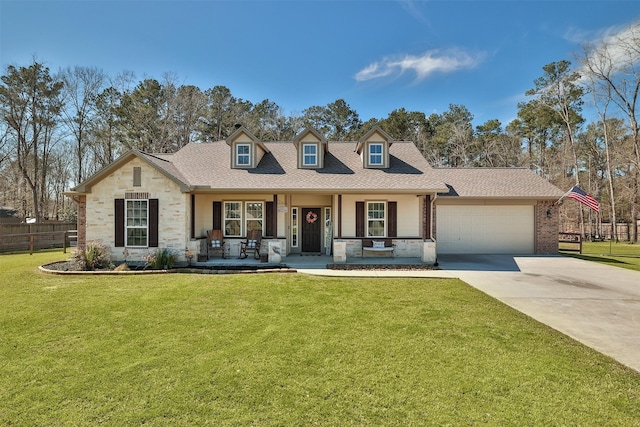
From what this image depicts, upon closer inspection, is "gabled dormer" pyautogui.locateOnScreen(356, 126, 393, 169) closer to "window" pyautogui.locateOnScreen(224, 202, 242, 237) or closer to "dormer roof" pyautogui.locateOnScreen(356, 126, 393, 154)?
"dormer roof" pyautogui.locateOnScreen(356, 126, 393, 154)

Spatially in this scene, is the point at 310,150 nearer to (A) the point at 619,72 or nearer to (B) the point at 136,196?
(B) the point at 136,196

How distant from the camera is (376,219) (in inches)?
526

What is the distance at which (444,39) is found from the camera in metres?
15.5

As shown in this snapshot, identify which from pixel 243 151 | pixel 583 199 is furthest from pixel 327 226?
pixel 583 199

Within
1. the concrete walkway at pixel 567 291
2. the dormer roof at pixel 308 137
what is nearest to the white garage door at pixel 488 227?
the concrete walkway at pixel 567 291

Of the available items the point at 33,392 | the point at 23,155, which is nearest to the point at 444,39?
the point at 33,392

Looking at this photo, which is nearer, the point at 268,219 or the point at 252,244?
the point at 252,244

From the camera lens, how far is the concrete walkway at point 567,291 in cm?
501

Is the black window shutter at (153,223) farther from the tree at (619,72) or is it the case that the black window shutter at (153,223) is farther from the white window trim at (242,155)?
the tree at (619,72)

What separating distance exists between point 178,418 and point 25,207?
135 feet

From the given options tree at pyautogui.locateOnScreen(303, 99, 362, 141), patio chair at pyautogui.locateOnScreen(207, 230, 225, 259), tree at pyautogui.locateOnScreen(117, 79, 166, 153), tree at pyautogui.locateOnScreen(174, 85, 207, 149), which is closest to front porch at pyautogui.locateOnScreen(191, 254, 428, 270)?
patio chair at pyautogui.locateOnScreen(207, 230, 225, 259)

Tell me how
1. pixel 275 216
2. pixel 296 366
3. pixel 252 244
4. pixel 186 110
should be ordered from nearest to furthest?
1. pixel 296 366
2. pixel 252 244
3. pixel 275 216
4. pixel 186 110

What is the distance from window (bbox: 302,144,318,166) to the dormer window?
2.57m

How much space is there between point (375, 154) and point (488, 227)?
6833 millimetres
